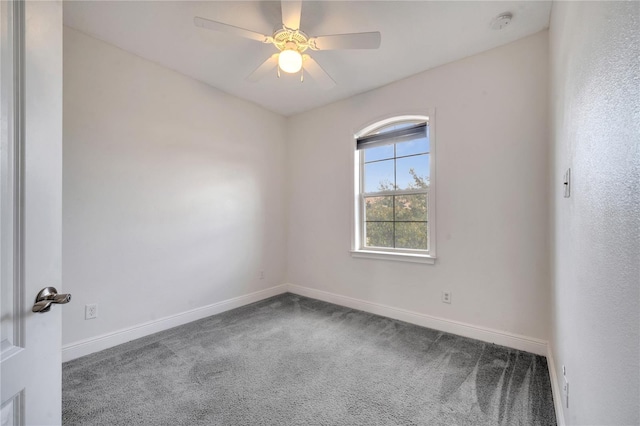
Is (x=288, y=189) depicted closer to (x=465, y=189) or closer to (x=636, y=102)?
(x=465, y=189)

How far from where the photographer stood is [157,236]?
2.73 metres

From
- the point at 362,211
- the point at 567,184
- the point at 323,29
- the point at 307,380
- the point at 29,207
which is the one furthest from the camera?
the point at 362,211

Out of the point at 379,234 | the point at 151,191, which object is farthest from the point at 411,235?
the point at 151,191

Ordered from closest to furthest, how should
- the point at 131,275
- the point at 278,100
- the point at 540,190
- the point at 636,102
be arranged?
the point at 636,102 < the point at 540,190 < the point at 131,275 < the point at 278,100

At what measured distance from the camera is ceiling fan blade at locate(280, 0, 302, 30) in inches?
65.4

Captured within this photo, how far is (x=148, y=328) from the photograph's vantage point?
8.66ft

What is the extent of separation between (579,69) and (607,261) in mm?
820

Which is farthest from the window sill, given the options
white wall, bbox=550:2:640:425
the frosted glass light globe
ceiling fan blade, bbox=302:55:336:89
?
the frosted glass light globe

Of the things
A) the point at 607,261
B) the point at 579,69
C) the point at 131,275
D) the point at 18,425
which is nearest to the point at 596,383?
the point at 607,261

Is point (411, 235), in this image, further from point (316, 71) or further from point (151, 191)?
point (151, 191)

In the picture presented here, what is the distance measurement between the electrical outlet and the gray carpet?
1.03 ft

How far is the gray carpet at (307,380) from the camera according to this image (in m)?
1.61

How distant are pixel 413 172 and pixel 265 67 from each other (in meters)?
1.85

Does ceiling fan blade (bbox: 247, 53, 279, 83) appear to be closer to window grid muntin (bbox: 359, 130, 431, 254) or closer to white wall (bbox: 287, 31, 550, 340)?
white wall (bbox: 287, 31, 550, 340)
